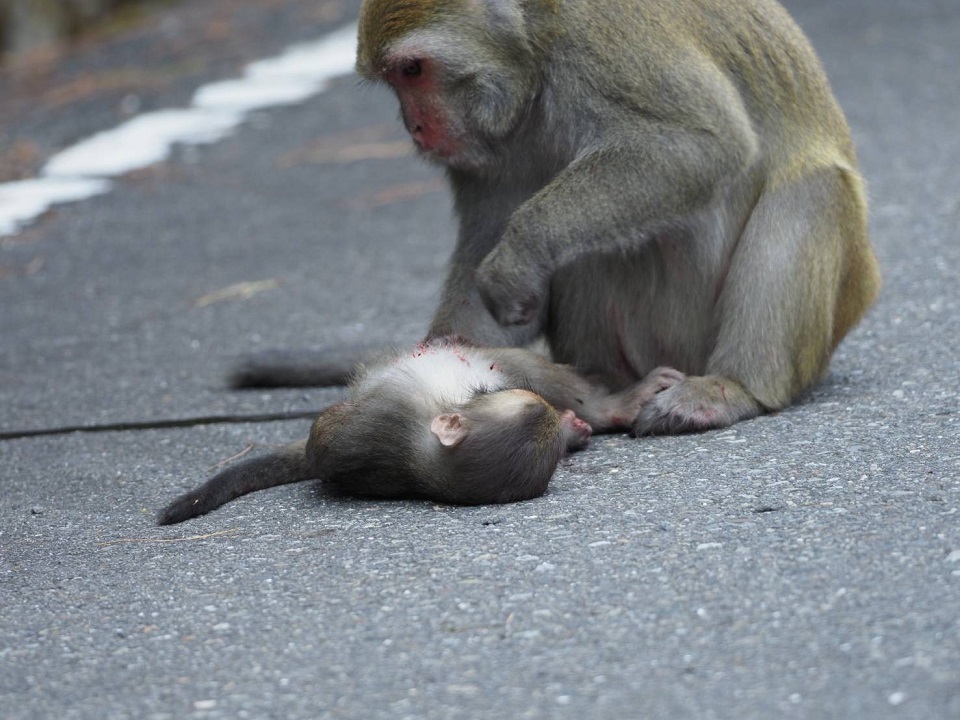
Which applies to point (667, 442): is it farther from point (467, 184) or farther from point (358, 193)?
point (358, 193)

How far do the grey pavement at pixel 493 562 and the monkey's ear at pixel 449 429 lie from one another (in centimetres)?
17

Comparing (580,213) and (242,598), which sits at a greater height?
(580,213)

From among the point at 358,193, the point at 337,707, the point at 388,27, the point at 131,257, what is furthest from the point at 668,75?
the point at 358,193

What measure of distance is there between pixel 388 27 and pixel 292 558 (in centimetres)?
148

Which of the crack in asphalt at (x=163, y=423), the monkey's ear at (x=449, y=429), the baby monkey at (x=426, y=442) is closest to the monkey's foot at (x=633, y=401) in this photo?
the baby monkey at (x=426, y=442)

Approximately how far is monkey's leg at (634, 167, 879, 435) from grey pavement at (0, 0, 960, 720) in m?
0.09

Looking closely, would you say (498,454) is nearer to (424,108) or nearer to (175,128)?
(424,108)

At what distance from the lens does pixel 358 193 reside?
8125 millimetres

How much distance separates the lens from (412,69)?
3.80 m

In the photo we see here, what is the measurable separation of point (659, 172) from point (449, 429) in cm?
93

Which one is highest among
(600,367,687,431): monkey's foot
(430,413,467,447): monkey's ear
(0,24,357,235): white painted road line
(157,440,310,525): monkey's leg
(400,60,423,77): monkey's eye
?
(400,60,423,77): monkey's eye

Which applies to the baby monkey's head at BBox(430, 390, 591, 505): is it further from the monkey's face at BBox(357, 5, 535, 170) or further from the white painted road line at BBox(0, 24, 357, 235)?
the white painted road line at BBox(0, 24, 357, 235)

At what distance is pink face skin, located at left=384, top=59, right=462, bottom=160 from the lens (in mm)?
3803

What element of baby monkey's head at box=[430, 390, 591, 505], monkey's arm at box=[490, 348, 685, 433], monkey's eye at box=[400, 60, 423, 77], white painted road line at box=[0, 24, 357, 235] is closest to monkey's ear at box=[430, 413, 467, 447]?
baby monkey's head at box=[430, 390, 591, 505]
